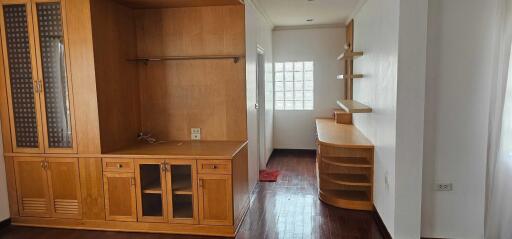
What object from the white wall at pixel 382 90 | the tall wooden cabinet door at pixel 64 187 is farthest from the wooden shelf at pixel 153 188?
the white wall at pixel 382 90

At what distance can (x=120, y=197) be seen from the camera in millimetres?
3207

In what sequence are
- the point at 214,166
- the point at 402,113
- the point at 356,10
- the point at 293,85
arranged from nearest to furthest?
the point at 402,113
the point at 214,166
the point at 356,10
the point at 293,85

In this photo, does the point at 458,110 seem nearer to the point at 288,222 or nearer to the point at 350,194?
the point at 350,194

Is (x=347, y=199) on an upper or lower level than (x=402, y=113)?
lower

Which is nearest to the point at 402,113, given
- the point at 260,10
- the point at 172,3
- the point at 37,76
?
the point at 172,3

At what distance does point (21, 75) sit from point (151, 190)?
1698 mm

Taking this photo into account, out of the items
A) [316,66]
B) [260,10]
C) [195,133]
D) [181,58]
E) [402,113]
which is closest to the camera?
[402,113]

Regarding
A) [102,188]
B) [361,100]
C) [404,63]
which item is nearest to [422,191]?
[404,63]

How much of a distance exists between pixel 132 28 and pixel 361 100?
3083 millimetres

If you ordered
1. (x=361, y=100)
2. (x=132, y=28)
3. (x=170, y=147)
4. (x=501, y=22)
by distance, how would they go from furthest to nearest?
→ (x=361, y=100), (x=132, y=28), (x=170, y=147), (x=501, y=22)

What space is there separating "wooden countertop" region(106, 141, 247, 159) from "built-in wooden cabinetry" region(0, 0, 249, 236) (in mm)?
11

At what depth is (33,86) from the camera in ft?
10.6

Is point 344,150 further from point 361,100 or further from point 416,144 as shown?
point 416,144

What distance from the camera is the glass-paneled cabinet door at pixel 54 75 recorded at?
3.13 metres
